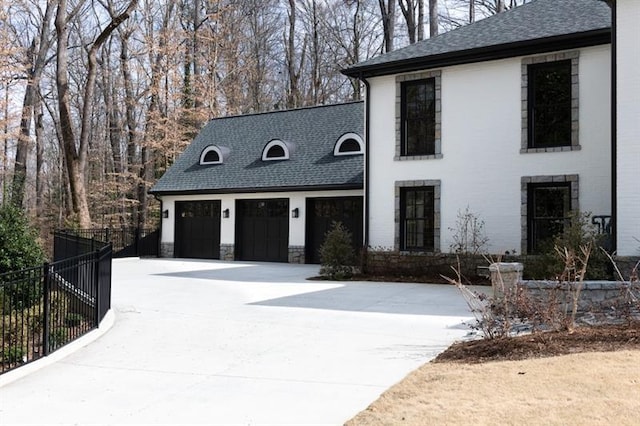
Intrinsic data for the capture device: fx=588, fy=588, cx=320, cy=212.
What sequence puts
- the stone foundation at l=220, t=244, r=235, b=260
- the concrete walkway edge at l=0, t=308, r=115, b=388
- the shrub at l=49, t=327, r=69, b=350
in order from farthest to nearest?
the stone foundation at l=220, t=244, r=235, b=260, the shrub at l=49, t=327, r=69, b=350, the concrete walkway edge at l=0, t=308, r=115, b=388

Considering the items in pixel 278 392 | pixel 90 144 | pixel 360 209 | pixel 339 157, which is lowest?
pixel 278 392

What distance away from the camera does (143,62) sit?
30.4 metres

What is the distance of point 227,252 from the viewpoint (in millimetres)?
22344

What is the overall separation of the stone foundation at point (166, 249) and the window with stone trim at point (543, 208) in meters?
14.6

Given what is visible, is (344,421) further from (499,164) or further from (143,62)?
(143,62)

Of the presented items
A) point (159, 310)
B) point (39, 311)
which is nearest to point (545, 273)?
point (159, 310)

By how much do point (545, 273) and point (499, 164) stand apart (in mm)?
3413

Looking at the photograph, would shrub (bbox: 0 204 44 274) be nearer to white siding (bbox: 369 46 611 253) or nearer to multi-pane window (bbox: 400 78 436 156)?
white siding (bbox: 369 46 611 253)

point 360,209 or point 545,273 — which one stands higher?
point 360,209

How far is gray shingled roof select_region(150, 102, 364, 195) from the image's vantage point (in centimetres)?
2012

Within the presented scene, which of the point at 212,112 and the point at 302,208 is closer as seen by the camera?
the point at 302,208

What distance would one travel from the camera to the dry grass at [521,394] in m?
4.25

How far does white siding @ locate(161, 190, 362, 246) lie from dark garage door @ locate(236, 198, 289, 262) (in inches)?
8.8

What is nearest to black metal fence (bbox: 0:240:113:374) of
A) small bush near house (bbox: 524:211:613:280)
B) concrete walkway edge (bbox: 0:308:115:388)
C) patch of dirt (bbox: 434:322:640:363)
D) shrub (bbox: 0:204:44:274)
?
concrete walkway edge (bbox: 0:308:115:388)
